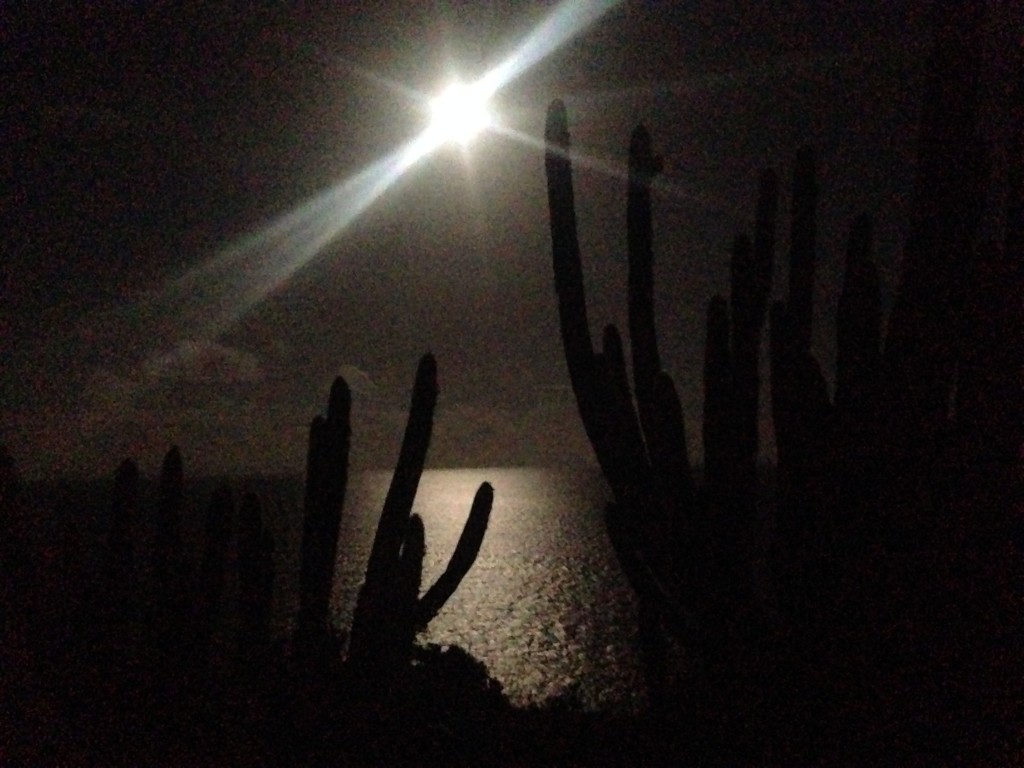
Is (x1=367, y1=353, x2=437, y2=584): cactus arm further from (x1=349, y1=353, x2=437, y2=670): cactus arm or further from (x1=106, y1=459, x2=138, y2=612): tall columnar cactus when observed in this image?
(x1=106, y1=459, x2=138, y2=612): tall columnar cactus

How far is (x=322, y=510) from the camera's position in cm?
766

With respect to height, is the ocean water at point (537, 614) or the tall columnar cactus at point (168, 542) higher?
the ocean water at point (537, 614)

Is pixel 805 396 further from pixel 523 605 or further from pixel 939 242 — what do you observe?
pixel 523 605

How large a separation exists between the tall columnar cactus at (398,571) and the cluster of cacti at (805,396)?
1720mm

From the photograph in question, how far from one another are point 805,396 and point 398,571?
4218mm

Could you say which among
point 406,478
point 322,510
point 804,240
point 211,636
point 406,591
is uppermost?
point 804,240

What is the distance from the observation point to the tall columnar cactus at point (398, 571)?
7570 mm

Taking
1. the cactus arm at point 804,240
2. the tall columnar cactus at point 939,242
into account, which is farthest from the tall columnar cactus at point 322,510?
the tall columnar cactus at point 939,242

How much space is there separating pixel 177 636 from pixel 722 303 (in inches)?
245

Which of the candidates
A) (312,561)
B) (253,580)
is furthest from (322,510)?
(253,580)

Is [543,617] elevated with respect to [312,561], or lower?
elevated

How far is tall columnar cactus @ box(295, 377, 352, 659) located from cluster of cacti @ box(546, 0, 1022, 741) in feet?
7.97

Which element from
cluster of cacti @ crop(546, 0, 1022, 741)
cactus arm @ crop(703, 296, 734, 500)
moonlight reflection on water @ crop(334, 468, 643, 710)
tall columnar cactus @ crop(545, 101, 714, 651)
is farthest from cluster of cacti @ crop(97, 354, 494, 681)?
moonlight reflection on water @ crop(334, 468, 643, 710)

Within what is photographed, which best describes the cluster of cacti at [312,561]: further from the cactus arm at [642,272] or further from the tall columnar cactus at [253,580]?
the cactus arm at [642,272]
